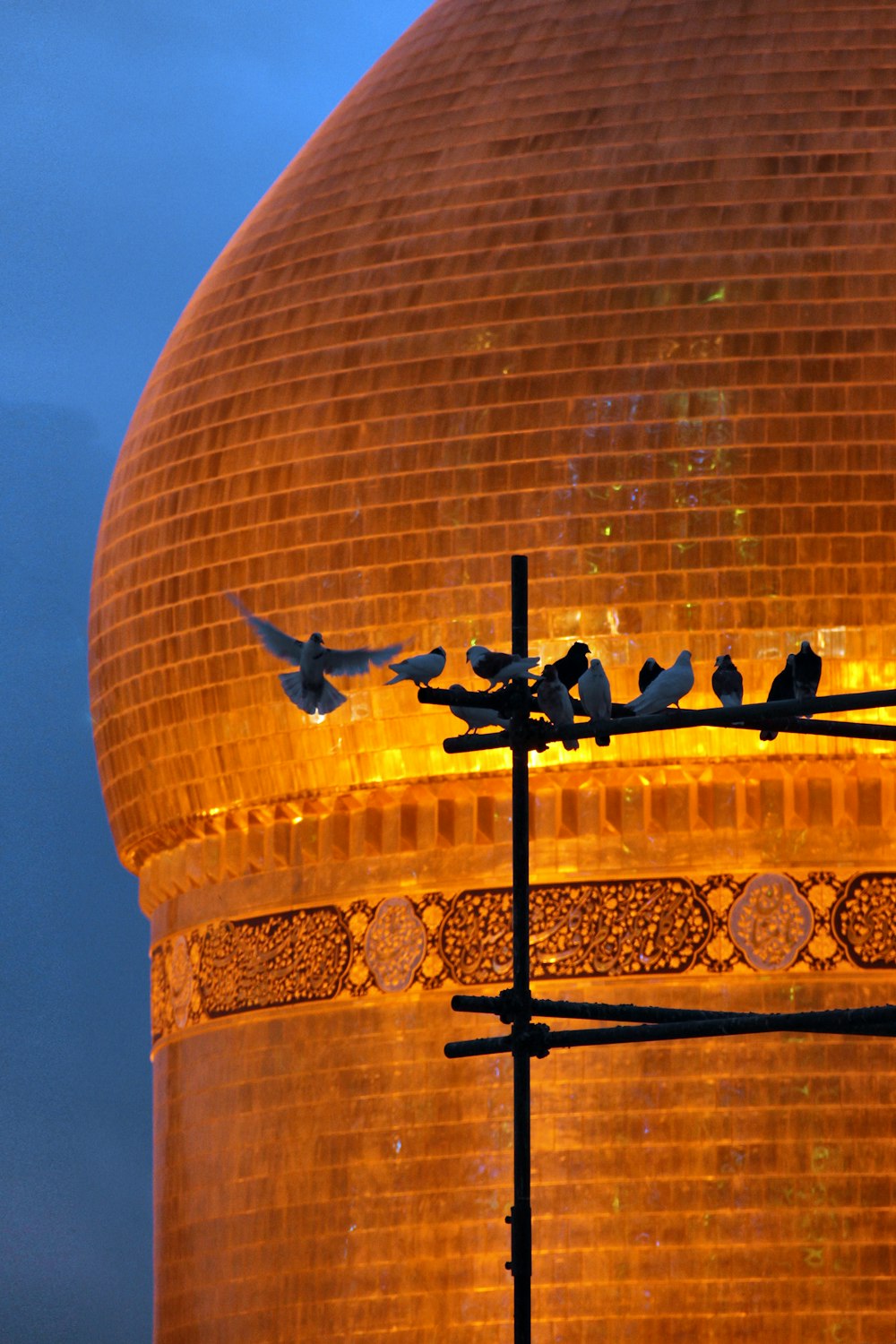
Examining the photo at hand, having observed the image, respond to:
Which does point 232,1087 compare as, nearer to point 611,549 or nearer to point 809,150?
point 611,549

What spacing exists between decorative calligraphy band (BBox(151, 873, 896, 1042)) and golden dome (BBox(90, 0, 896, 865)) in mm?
654

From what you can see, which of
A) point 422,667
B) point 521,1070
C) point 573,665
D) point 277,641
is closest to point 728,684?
point 573,665

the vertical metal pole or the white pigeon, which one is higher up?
the white pigeon

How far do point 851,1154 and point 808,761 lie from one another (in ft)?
6.05

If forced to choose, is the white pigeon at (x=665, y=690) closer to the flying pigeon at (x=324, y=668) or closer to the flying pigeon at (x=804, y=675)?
the flying pigeon at (x=804, y=675)

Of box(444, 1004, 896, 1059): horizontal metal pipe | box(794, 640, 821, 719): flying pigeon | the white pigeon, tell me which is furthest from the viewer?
box(794, 640, 821, 719): flying pigeon

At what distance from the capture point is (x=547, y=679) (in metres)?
10.3

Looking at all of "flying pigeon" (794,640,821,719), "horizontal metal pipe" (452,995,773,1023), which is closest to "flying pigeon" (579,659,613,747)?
"flying pigeon" (794,640,821,719)

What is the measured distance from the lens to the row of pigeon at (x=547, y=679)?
33.5ft

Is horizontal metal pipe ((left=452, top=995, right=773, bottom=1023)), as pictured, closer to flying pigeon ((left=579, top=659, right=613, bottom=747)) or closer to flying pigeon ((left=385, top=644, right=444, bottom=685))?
flying pigeon ((left=579, top=659, right=613, bottom=747))

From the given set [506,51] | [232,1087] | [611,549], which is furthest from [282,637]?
[506,51]

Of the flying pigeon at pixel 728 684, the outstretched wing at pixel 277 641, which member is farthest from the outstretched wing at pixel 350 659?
the flying pigeon at pixel 728 684

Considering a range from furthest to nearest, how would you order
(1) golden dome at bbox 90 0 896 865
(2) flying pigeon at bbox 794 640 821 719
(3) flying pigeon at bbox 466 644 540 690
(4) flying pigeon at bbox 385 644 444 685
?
1. (1) golden dome at bbox 90 0 896 865
2. (4) flying pigeon at bbox 385 644 444 685
3. (2) flying pigeon at bbox 794 640 821 719
4. (3) flying pigeon at bbox 466 644 540 690

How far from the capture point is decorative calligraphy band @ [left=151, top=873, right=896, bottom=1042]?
1572cm
